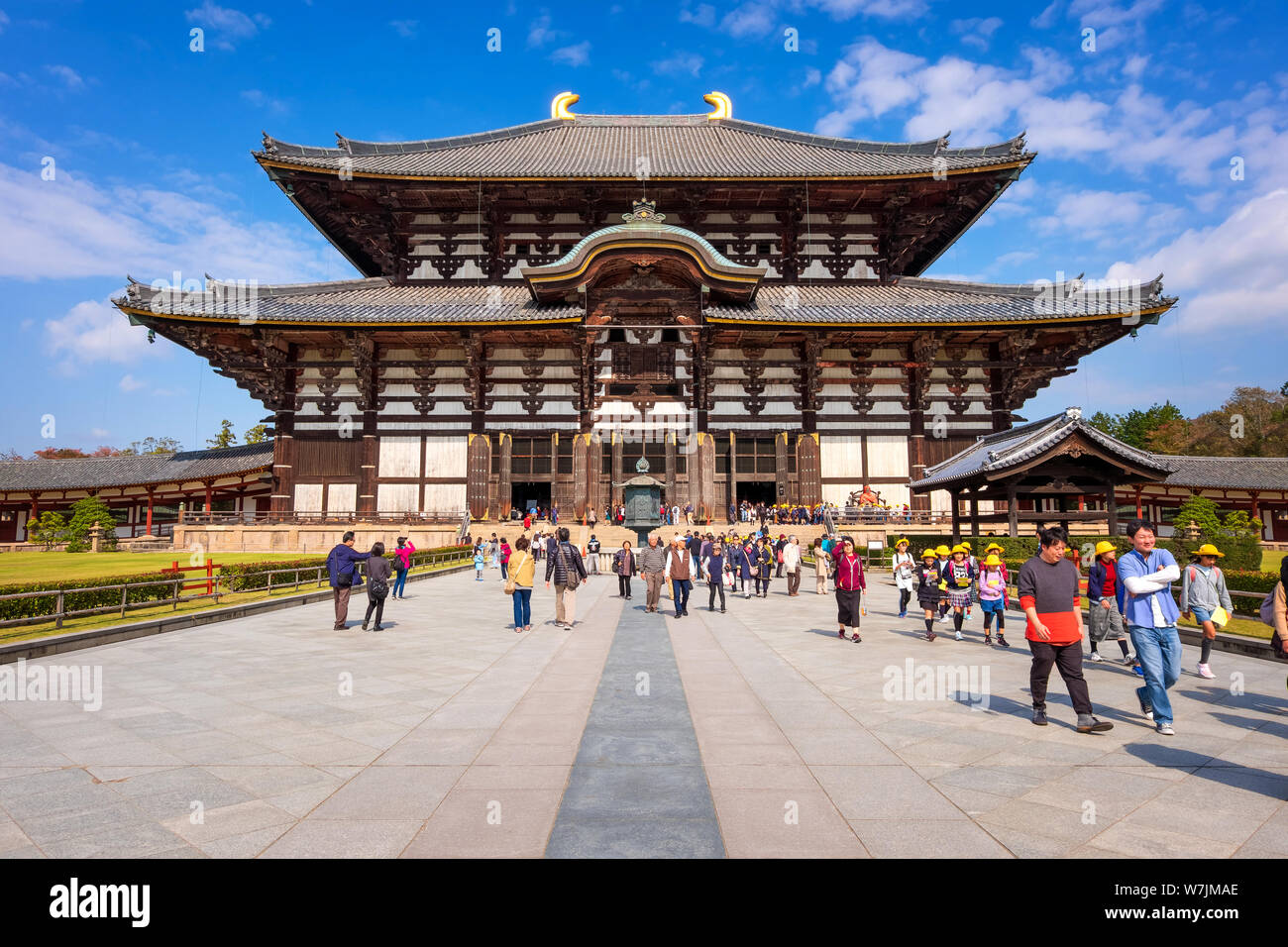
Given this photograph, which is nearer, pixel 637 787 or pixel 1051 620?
pixel 637 787

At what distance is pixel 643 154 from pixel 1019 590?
34.6 m

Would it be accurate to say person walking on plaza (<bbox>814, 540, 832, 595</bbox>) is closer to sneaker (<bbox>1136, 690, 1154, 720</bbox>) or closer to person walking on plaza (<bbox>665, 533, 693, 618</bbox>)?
person walking on plaza (<bbox>665, 533, 693, 618</bbox>)

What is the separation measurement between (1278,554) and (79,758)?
43.3 metres

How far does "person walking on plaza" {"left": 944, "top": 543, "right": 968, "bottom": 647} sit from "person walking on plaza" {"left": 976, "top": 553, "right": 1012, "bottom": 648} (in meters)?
0.42

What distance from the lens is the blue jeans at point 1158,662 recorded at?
568cm

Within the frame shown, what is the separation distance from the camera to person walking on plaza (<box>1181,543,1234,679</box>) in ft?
24.8

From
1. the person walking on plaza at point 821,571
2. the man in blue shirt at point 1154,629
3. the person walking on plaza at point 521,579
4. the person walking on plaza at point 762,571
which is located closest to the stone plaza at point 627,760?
the man in blue shirt at point 1154,629

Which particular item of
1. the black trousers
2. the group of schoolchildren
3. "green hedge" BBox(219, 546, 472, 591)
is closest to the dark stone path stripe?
the black trousers

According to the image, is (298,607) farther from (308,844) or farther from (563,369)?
(563,369)

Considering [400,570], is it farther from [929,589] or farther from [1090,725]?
[1090,725]

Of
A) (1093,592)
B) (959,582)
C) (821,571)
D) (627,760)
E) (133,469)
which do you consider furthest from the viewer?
(133,469)

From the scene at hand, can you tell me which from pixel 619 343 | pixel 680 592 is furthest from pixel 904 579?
pixel 619 343

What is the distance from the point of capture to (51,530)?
33188 mm
